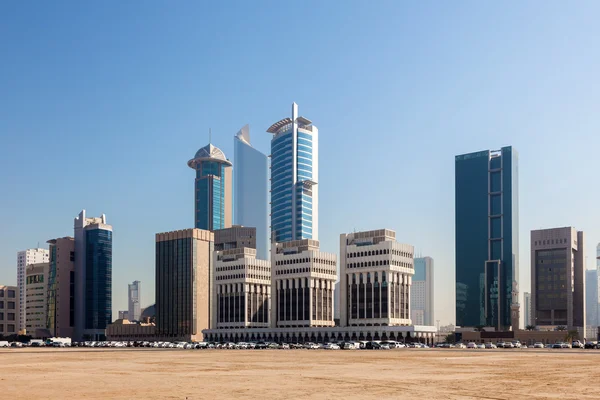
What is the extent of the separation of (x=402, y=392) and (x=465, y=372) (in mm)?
21529

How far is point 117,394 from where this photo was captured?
4819 cm

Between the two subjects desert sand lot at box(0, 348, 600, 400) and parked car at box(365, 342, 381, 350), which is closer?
desert sand lot at box(0, 348, 600, 400)

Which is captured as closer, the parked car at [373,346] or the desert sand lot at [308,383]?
the desert sand lot at [308,383]

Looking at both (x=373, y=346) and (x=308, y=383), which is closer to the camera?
(x=308, y=383)

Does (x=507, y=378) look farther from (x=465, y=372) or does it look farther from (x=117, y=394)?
(x=117, y=394)

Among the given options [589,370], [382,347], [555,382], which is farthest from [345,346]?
[555,382]

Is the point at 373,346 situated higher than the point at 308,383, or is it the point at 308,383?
the point at 308,383

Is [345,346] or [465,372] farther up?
[465,372]

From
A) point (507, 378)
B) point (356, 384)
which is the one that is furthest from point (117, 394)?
point (507, 378)

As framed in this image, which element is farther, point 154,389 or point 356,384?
point 356,384

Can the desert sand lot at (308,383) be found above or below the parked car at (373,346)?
above

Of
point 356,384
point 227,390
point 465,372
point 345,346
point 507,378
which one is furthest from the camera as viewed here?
point 345,346

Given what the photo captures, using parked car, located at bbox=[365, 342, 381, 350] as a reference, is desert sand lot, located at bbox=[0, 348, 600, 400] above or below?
above

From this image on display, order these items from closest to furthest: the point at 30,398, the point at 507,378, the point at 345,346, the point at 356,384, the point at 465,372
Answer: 1. the point at 30,398
2. the point at 356,384
3. the point at 507,378
4. the point at 465,372
5. the point at 345,346
